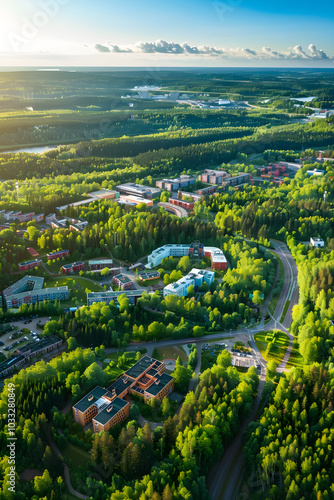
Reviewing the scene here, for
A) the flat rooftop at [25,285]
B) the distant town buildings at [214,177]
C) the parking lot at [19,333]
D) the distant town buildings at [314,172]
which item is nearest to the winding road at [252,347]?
the parking lot at [19,333]

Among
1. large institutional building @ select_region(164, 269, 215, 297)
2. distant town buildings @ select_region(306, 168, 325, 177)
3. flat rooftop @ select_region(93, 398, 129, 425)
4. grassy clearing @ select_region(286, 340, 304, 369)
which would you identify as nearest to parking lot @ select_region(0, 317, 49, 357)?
flat rooftop @ select_region(93, 398, 129, 425)

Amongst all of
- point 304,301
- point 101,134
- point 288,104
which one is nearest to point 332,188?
point 304,301

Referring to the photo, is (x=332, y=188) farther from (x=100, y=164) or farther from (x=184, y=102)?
(x=184, y=102)

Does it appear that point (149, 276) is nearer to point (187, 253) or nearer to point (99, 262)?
point (99, 262)

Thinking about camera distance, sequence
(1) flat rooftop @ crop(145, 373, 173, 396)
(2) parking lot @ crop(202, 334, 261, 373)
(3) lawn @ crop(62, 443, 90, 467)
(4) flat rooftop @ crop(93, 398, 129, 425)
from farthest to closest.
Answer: (2) parking lot @ crop(202, 334, 261, 373) → (1) flat rooftop @ crop(145, 373, 173, 396) → (4) flat rooftop @ crop(93, 398, 129, 425) → (3) lawn @ crop(62, 443, 90, 467)

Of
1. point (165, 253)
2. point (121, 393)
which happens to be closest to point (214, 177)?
point (165, 253)

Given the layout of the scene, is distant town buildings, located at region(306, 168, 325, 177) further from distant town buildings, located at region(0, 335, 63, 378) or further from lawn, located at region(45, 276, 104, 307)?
distant town buildings, located at region(0, 335, 63, 378)
